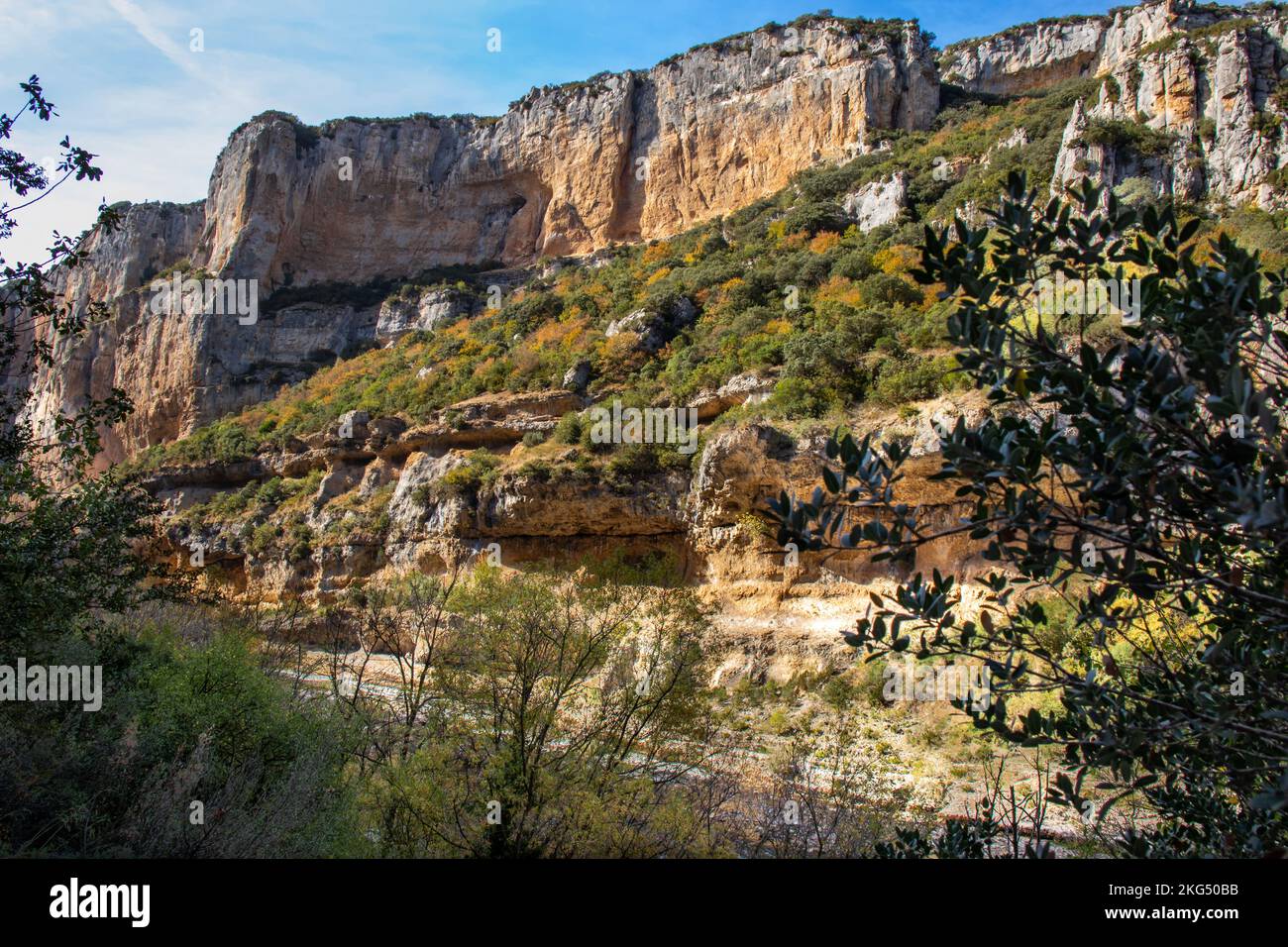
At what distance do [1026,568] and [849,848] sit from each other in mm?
6119

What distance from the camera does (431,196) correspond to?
4953 centimetres

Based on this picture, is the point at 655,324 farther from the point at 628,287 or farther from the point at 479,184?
the point at 479,184

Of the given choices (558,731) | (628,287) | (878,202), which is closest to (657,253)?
(628,287)

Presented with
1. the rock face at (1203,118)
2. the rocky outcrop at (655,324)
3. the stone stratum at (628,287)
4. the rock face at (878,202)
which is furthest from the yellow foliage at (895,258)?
the rocky outcrop at (655,324)

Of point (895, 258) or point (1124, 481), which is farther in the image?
point (895, 258)

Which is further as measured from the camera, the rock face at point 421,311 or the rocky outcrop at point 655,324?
the rock face at point 421,311

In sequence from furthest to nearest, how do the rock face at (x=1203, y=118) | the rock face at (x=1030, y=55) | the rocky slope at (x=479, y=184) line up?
the rock face at (x=1030, y=55) → the rocky slope at (x=479, y=184) → the rock face at (x=1203, y=118)

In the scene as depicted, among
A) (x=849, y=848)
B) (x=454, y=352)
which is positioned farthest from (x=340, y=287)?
(x=849, y=848)

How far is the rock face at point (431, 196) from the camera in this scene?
1559 inches

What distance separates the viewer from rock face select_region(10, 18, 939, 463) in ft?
130

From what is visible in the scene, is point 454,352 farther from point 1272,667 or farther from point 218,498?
point 1272,667

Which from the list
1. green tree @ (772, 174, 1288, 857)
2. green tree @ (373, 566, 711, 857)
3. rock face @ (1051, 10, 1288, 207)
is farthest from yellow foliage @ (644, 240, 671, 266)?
green tree @ (772, 174, 1288, 857)

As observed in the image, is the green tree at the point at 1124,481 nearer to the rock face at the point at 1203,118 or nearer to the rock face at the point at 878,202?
the rock face at the point at 1203,118

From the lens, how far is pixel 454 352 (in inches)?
1314
